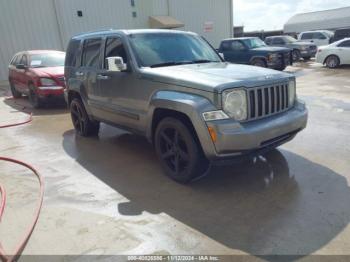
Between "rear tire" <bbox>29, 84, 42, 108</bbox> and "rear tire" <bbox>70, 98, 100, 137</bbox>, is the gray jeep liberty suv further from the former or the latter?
"rear tire" <bbox>29, 84, 42, 108</bbox>

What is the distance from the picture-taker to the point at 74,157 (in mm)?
5086

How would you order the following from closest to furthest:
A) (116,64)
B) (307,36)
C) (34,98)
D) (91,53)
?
(116,64), (91,53), (34,98), (307,36)

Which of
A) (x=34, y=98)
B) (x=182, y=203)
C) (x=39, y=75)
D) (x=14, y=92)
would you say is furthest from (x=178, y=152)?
(x=14, y=92)

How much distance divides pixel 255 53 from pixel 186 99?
11407 mm

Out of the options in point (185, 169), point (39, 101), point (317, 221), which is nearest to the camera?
point (317, 221)

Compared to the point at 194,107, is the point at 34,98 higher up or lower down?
lower down

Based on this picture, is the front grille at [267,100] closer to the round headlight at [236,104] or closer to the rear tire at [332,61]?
the round headlight at [236,104]

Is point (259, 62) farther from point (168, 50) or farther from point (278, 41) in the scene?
point (168, 50)

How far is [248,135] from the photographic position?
3.21 meters

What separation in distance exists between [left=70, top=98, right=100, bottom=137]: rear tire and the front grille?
3562mm

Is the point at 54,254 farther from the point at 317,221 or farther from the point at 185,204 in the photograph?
the point at 317,221

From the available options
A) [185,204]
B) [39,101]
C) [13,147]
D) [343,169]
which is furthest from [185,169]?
[39,101]

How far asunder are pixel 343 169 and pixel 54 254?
3.54 meters

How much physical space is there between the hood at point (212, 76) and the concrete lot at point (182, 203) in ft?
4.06
